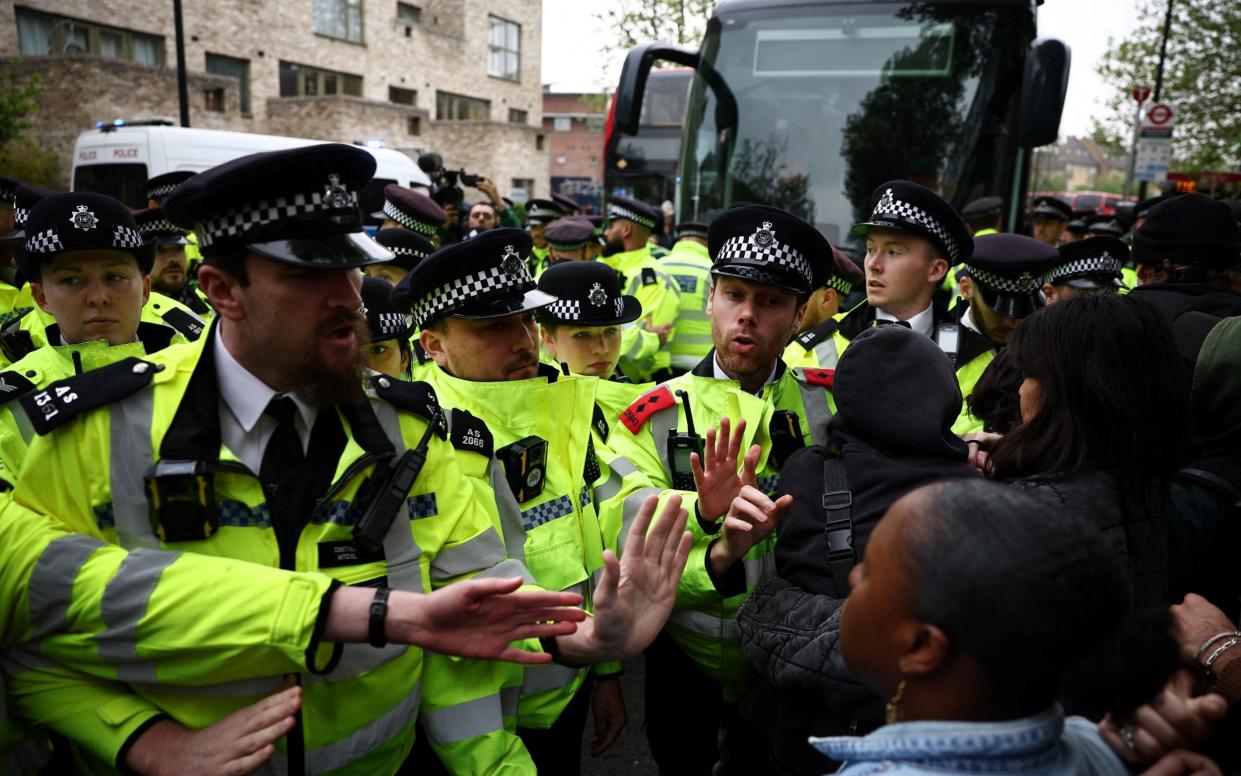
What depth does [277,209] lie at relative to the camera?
183 centimetres

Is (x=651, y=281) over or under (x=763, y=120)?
under

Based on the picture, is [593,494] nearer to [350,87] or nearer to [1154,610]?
[1154,610]

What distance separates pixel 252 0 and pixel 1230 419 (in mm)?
29310

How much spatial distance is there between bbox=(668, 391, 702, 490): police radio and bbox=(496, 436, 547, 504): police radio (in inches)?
16.9

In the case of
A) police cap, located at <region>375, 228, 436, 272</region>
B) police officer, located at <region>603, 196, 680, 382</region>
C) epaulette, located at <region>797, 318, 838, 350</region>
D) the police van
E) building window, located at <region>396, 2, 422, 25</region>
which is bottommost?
police officer, located at <region>603, 196, 680, 382</region>

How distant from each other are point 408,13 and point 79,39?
13.6m

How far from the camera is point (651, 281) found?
21.6ft

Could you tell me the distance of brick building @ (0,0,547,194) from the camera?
20.3 m

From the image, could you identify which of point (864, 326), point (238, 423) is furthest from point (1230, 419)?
point (238, 423)

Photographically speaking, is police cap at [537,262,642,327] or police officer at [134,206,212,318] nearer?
police cap at [537,262,642,327]

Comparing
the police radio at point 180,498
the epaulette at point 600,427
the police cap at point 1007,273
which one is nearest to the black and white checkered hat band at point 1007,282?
the police cap at point 1007,273

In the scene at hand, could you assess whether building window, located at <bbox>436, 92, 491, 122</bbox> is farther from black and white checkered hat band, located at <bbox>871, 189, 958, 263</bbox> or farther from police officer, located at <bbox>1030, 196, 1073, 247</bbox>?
black and white checkered hat band, located at <bbox>871, 189, 958, 263</bbox>

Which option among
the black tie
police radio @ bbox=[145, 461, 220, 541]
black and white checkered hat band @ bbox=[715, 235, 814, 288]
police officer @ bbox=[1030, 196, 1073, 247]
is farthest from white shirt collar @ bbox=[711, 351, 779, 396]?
police officer @ bbox=[1030, 196, 1073, 247]

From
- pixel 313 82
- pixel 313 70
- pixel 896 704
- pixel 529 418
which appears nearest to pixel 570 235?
pixel 529 418
